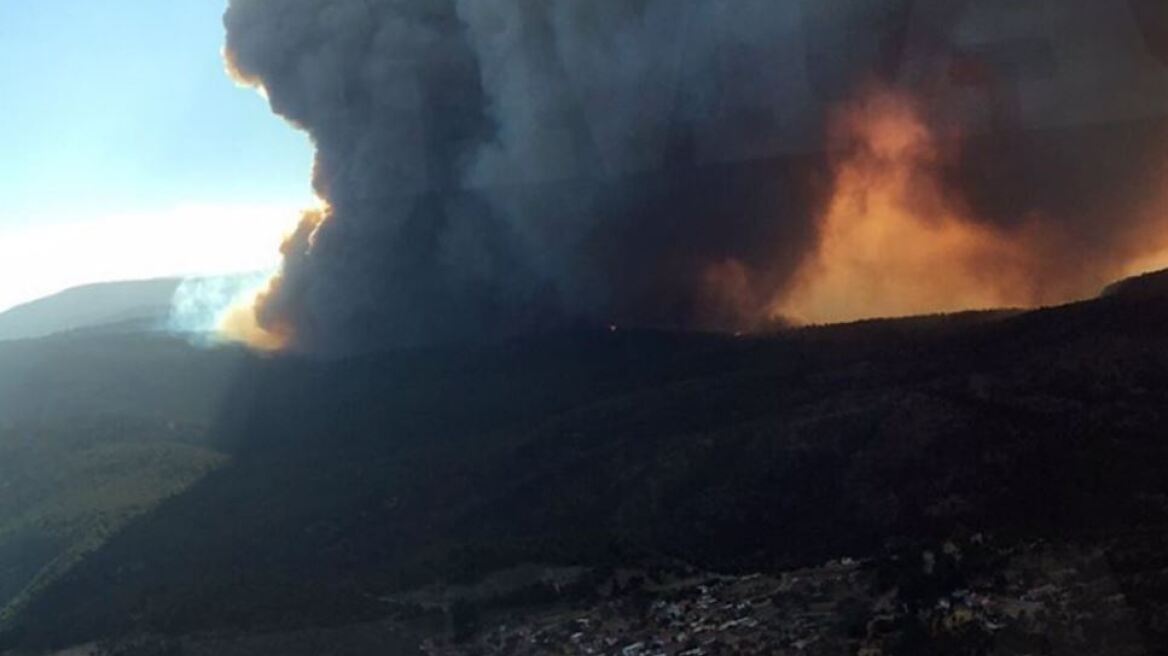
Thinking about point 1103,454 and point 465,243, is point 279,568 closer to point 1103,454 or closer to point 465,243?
point 1103,454

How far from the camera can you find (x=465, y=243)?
3297 inches

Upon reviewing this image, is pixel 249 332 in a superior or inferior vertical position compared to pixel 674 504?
superior

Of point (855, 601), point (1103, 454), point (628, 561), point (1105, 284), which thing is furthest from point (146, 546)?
point (1105, 284)

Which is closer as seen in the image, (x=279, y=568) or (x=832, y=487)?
(x=832, y=487)

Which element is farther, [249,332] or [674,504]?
[249,332]

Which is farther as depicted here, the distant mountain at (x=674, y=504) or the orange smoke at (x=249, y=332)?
the orange smoke at (x=249, y=332)

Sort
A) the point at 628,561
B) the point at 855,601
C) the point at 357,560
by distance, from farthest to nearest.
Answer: the point at 357,560 → the point at 628,561 → the point at 855,601

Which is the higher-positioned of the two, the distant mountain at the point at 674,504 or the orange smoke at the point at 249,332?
the orange smoke at the point at 249,332

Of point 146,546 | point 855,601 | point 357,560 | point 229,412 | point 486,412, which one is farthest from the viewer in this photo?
point 229,412

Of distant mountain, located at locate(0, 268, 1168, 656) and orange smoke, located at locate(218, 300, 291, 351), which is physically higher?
orange smoke, located at locate(218, 300, 291, 351)

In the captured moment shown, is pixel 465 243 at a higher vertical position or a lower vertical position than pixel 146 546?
higher

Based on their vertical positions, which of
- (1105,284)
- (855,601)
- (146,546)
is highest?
(1105,284)

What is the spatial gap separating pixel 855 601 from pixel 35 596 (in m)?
31.0

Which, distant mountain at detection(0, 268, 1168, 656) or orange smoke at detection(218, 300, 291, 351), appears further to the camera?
orange smoke at detection(218, 300, 291, 351)
